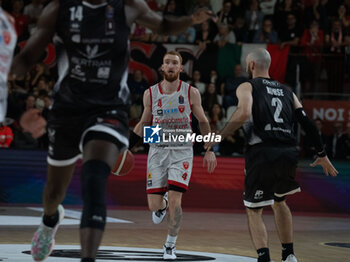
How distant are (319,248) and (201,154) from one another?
6.04 m

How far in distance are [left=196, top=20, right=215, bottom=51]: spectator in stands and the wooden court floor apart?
15.9 ft

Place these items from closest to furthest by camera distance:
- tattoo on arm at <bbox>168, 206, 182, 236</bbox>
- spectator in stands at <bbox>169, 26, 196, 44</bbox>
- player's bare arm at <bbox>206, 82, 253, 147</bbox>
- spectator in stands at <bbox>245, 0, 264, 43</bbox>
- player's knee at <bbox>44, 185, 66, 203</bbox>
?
player's knee at <bbox>44, 185, 66, 203</bbox> < player's bare arm at <bbox>206, 82, 253, 147</bbox> < tattoo on arm at <bbox>168, 206, 182, 236</bbox> < spectator in stands at <bbox>169, 26, 196, 44</bbox> < spectator in stands at <bbox>245, 0, 264, 43</bbox>

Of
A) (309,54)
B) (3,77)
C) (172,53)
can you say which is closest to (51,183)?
(3,77)

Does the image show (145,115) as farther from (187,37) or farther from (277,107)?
(187,37)

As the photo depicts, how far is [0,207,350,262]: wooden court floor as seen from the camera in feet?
30.6

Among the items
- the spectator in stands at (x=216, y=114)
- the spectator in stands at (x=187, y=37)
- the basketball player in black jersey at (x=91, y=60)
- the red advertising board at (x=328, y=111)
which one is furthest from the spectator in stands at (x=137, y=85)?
the basketball player in black jersey at (x=91, y=60)

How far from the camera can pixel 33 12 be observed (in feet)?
59.7

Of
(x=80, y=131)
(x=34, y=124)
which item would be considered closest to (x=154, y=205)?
(x=34, y=124)

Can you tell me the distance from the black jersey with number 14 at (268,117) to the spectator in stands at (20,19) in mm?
11503

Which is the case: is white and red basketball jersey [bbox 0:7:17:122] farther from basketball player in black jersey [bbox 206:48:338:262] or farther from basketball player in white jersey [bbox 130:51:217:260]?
basketball player in white jersey [bbox 130:51:217:260]

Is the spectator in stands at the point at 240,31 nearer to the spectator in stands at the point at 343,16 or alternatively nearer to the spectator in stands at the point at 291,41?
the spectator in stands at the point at 291,41

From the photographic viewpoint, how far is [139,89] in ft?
54.9

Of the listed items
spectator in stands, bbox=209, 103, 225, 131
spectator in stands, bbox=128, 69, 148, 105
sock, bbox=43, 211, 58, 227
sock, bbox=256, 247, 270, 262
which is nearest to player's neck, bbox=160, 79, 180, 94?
sock, bbox=256, 247, 270, 262

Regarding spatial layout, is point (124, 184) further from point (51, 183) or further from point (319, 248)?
point (51, 183)
